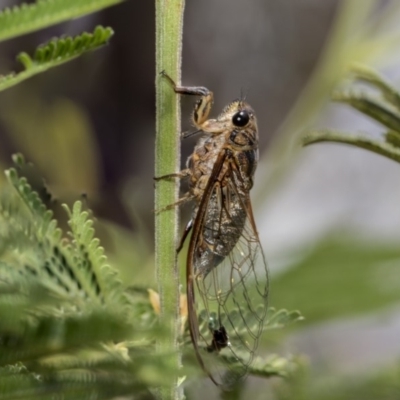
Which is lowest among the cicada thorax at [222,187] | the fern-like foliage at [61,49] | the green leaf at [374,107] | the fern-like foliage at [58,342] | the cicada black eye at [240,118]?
the fern-like foliage at [58,342]

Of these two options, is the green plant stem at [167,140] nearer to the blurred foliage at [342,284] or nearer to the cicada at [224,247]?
the cicada at [224,247]

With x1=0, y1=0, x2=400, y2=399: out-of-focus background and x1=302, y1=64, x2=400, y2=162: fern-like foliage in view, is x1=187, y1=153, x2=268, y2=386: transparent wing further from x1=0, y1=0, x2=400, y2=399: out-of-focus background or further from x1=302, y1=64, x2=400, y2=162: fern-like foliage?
x1=302, y1=64, x2=400, y2=162: fern-like foliage

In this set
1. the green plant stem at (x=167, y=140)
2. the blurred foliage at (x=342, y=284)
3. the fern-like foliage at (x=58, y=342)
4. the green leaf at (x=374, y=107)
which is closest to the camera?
the fern-like foliage at (x=58, y=342)

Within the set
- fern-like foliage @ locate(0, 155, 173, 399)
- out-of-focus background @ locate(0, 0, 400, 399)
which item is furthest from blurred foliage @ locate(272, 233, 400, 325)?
fern-like foliage @ locate(0, 155, 173, 399)

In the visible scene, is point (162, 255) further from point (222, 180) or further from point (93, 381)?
point (222, 180)

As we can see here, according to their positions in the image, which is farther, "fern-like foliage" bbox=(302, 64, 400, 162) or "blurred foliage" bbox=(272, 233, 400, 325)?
"blurred foliage" bbox=(272, 233, 400, 325)

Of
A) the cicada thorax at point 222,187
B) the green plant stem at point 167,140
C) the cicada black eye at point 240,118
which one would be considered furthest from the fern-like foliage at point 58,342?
the cicada black eye at point 240,118

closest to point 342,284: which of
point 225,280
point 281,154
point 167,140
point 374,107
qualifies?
point 225,280

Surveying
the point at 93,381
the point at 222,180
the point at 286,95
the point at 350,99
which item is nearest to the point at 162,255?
the point at 93,381
